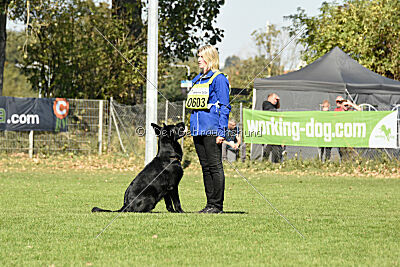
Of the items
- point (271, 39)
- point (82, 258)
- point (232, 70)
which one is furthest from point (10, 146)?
point (232, 70)

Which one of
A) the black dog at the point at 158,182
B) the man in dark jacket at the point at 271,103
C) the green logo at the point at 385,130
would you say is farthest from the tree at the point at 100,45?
the black dog at the point at 158,182

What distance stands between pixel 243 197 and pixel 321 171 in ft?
17.7

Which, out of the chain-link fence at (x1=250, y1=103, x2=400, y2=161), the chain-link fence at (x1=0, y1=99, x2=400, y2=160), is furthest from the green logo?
the chain-link fence at (x1=0, y1=99, x2=400, y2=160)

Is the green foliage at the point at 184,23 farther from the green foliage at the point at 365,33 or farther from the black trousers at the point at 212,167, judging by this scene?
the black trousers at the point at 212,167

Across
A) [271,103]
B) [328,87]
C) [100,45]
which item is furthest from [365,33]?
[100,45]

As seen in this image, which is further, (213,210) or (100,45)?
(100,45)

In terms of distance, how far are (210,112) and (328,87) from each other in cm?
1034

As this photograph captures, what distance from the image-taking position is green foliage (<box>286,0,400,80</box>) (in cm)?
2045

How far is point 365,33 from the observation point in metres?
21.4

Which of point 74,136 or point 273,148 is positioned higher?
point 74,136

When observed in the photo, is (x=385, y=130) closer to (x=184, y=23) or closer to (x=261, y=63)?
(x=184, y=23)

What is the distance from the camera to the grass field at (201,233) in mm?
4477

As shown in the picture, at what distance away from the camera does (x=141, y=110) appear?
18.5 metres

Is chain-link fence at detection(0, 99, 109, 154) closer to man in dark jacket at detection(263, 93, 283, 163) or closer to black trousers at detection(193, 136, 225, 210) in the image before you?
man in dark jacket at detection(263, 93, 283, 163)
